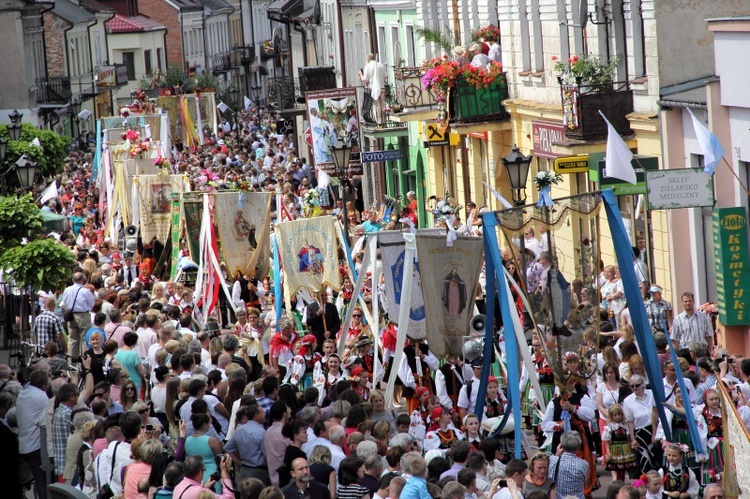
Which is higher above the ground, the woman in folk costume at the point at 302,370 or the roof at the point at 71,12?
the roof at the point at 71,12

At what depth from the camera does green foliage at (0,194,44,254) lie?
66.6ft

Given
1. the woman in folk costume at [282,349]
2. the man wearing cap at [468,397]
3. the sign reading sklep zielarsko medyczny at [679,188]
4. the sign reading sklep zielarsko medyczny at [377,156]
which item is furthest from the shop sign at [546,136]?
the man wearing cap at [468,397]

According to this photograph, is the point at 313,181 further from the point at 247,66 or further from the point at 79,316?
the point at 247,66

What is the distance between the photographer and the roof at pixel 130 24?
92000mm

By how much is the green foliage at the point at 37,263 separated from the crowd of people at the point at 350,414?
2.34 feet

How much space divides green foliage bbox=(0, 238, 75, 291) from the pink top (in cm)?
878

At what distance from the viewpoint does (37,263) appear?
1945 cm

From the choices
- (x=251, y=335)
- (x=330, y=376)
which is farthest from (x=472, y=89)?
(x=330, y=376)

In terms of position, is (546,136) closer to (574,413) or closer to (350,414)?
(574,413)

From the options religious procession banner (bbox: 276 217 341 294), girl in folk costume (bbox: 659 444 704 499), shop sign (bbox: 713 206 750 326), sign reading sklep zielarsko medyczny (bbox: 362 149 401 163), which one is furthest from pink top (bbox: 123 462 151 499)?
sign reading sklep zielarsko medyczny (bbox: 362 149 401 163)

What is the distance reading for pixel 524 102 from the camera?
92.9ft

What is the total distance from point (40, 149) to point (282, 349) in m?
19.7

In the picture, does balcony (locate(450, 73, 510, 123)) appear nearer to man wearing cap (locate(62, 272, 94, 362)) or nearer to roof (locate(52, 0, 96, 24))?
man wearing cap (locate(62, 272, 94, 362))

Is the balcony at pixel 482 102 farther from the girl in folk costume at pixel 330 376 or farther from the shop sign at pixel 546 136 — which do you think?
the girl in folk costume at pixel 330 376
